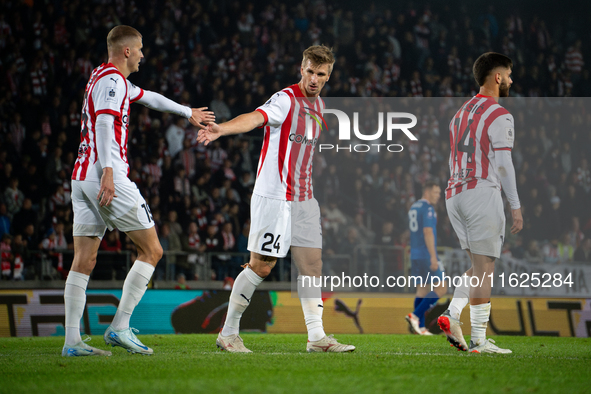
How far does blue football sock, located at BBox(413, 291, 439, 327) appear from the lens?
8.64 metres

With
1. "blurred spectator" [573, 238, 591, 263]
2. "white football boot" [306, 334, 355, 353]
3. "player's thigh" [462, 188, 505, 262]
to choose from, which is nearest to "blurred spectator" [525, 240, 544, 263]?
"blurred spectator" [573, 238, 591, 263]

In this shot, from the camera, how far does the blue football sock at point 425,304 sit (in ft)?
28.3

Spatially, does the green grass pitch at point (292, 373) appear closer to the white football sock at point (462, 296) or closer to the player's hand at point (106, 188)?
the white football sock at point (462, 296)

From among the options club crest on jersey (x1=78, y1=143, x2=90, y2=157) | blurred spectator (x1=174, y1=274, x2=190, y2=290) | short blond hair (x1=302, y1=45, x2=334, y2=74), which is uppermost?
short blond hair (x1=302, y1=45, x2=334, y2=74)

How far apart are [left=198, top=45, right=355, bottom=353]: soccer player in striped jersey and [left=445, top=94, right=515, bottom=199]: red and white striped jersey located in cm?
129

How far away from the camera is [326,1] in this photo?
17.0m

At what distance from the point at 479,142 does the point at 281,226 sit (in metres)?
1.84

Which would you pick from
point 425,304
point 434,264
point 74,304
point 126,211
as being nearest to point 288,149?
point 126,211

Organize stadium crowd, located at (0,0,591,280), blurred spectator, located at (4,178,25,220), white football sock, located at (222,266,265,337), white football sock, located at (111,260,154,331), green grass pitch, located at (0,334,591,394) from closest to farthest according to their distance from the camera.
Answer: green grass pitch, located at (0,334,591,394)
white football sock, located at (111,260,154,331)
white football sock, located at (222,266,265,337)
stadium crowd, located at (0,0,591,280)
blurred spectator, located at (4,178,25,220)

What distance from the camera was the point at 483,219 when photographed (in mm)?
5223

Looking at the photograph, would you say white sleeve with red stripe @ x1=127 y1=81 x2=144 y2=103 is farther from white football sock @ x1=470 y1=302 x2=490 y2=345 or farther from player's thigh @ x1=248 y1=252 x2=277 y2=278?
white football sock @ x1=470 y1=302 x2=490 y2=345

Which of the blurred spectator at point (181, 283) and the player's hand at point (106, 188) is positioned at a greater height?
the player's hand at point (106, 188)

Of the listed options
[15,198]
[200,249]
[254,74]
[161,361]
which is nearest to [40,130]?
[15,198]

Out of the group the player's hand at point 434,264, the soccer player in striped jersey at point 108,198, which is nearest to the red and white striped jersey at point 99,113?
the soccer player in striped jersey at point 108,198
